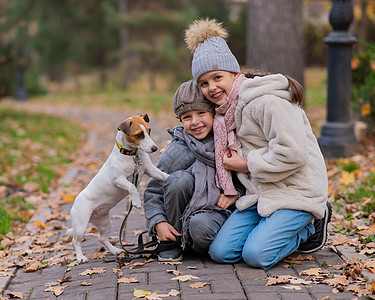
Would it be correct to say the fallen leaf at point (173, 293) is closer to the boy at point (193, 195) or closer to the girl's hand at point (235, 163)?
the boy at point (193, 195)

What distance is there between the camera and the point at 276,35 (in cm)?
881

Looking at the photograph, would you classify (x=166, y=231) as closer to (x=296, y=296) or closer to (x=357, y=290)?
(x=296, y=296)

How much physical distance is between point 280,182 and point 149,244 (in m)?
1.15

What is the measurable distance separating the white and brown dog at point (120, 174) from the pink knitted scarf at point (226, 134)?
436mm

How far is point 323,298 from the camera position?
3.16 meters

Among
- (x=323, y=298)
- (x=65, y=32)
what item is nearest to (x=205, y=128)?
(x=323, y=298)

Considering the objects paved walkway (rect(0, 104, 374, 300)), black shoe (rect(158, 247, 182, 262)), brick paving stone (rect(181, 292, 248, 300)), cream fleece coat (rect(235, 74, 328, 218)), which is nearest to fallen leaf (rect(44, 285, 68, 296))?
paved walkway (rect(0, 104, 374, 300))

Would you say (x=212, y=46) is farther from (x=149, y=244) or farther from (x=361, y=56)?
(x=361, y=56)

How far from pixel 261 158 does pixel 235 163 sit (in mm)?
211

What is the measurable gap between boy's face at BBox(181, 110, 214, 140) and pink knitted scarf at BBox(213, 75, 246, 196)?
9 cm

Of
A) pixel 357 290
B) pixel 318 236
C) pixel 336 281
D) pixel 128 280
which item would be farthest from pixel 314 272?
pixel 128 280

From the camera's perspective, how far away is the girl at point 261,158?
12.1ft

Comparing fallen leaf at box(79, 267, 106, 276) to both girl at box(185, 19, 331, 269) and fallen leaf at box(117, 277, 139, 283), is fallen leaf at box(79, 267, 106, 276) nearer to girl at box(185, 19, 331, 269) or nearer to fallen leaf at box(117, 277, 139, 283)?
fallen leaf at box(117, 277, 139, 283)

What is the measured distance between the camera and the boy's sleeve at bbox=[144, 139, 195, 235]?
4.15 m
